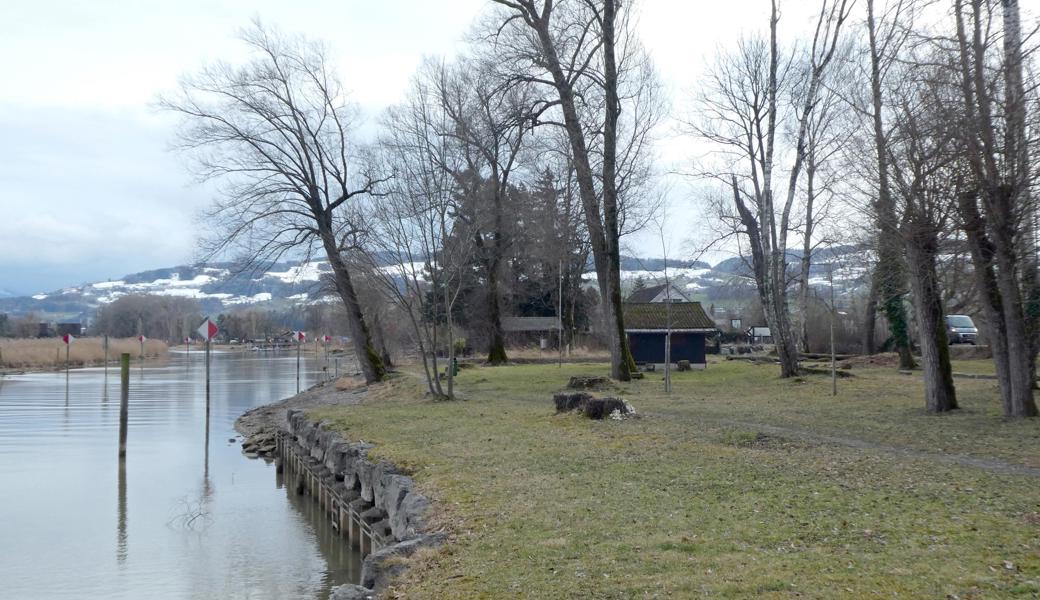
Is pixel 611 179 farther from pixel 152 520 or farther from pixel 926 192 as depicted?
pixel 152 520

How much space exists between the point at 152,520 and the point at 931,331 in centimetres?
1522

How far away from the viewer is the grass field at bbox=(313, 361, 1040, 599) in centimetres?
581

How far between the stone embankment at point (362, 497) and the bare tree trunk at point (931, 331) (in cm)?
1048

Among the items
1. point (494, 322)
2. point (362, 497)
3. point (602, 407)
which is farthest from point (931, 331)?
point (494, 322)

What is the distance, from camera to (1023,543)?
6176 mm

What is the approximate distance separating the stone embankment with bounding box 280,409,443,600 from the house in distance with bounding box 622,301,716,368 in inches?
712

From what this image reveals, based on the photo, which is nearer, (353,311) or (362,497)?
(362,497)

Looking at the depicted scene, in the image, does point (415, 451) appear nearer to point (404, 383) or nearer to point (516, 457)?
point (516, 457)

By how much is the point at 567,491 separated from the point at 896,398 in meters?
13.9

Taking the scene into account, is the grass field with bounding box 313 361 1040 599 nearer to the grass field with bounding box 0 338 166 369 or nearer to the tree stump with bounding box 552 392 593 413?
the tree stump with bounding box 552 392 593 413

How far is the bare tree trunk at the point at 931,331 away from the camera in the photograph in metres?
15.8

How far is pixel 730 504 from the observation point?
320 inches

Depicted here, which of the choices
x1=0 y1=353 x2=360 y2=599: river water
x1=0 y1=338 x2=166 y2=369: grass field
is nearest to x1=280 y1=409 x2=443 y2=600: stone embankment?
x1=0 y1=353 x2=360 y2=599: river water

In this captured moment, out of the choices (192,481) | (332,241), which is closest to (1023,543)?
(192,481)
